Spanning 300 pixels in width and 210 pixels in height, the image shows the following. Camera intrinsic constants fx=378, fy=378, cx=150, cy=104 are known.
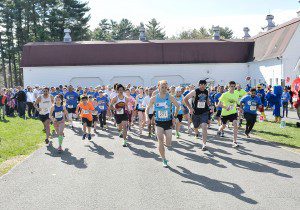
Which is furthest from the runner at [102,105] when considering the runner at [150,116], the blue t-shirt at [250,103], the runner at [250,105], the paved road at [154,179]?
the blue t-shirt at [250,103]

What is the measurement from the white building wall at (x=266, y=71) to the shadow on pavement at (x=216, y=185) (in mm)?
26949

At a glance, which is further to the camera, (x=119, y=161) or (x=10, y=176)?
(x=119, y=161)

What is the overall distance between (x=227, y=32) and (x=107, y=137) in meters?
82.4

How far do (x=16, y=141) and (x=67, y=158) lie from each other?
4079 mm

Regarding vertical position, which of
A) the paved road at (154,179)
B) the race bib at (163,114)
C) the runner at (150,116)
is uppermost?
the race bib at (163,114)

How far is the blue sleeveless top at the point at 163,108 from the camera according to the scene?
30.4ft

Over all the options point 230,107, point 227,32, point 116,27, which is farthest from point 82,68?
point 227,32

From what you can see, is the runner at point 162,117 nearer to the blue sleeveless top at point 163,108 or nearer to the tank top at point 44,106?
the blue sleeveless top at point 163,108

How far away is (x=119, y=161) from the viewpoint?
9969mm

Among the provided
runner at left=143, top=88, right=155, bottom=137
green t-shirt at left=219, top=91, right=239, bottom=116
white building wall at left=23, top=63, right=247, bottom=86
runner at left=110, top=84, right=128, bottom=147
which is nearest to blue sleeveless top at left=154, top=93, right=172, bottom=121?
runner at left=110, top=84, right=128, bottom=147

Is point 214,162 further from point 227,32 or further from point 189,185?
point 227,32

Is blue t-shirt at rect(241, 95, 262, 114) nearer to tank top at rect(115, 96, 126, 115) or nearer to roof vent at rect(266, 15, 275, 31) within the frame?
tank top at rect(115, 96, 126, 115)

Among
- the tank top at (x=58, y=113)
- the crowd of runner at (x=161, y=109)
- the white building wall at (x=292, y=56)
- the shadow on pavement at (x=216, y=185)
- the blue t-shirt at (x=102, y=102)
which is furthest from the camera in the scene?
the white building wall at (x=292, y=56)

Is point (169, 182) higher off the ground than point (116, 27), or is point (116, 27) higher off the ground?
point (116, 27)
